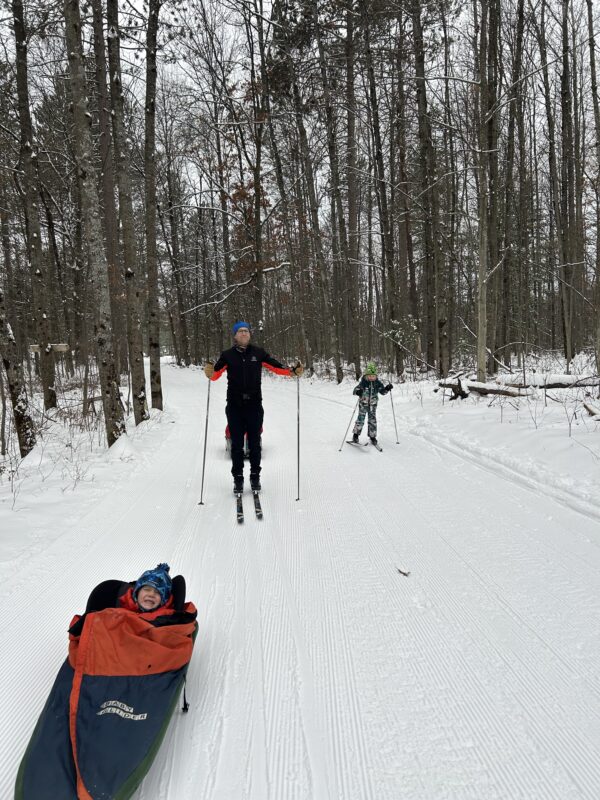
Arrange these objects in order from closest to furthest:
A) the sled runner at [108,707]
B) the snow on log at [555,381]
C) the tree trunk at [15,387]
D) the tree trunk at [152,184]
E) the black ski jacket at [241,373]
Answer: the sled runner at [108,707] → the black ski jacket at [241,373] → the tree trunk at [15,387] → the snow on log at [555,381] → the tree trunk at [152,184]

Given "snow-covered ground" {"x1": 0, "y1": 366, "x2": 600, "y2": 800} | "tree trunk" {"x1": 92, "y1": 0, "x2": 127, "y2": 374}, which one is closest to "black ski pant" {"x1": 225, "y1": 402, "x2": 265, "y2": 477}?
"snow-covered ground" {"x1": 0, "y1": 366, "x2": 600, "y2": 800}

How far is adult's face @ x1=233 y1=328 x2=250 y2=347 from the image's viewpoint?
554 cm

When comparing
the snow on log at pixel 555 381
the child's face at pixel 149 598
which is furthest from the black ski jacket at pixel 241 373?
the snow on log at pixel 555 381

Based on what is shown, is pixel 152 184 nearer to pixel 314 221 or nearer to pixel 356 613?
pixel 314 221

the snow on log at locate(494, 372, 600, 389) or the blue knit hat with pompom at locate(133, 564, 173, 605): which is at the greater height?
the snow on log at locate(494, 372, 600, 389)

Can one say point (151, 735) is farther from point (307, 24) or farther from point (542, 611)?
point (307, 24)

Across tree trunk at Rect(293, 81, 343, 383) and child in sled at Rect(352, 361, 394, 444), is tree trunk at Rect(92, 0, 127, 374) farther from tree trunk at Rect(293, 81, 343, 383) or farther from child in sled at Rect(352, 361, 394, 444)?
tree trunk at Rect(293, 81, 343, 383)

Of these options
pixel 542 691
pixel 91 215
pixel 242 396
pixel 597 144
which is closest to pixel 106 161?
pixel 91 215

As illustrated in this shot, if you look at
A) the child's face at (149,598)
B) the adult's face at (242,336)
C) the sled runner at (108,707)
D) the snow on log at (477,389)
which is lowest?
the sled runner at (108,707)

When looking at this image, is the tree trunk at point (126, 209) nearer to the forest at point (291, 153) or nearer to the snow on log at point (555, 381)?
the forest at point (291, 153)

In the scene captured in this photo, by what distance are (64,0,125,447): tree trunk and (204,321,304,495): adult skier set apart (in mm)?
3556

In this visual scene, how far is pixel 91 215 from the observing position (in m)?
A: 7.61

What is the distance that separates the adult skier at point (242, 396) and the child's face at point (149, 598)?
267cm

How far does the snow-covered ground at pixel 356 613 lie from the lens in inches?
82.4
